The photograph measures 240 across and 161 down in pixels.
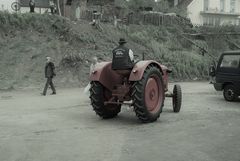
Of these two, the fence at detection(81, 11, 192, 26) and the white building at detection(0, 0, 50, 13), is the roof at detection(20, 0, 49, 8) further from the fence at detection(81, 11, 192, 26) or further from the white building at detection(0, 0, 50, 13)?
the fence at detection(81, 11, 192, 26)

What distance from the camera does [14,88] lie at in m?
24.5

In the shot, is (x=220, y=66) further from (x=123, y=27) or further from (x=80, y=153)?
(x=123, y=27)

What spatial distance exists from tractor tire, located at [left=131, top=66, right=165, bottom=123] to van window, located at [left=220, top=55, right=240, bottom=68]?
6.15 m

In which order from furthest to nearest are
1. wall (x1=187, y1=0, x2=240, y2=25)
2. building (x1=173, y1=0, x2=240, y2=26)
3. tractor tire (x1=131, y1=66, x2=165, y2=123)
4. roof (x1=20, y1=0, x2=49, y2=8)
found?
wall (x1=187, y1=0, x2=240, y2=25) → building (x1=173, y1=0, x2=240, y2=26) → roof (x1=20, y1=0, x2=49, y2=8) → tractor tire (x1=131, y1=66, x2=165, y2=123)

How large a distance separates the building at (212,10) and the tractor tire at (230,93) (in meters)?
50.7

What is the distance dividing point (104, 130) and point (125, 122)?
1.54m

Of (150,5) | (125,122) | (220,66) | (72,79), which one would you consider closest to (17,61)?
(72,79)

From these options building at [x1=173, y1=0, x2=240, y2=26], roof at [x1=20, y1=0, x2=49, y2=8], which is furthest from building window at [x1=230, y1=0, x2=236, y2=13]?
roof at [x1=20, y1=0, x2=49, y2=8]

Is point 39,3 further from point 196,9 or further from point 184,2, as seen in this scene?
point 196,9

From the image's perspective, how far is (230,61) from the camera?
66.1ft

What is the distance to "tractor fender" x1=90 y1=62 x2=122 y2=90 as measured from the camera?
14.2 m

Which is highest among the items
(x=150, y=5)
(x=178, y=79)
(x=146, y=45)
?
(x=150, y=5)

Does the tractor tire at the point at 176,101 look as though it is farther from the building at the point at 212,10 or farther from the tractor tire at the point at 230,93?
the building at the point at 212,10

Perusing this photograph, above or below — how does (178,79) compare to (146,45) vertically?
below
